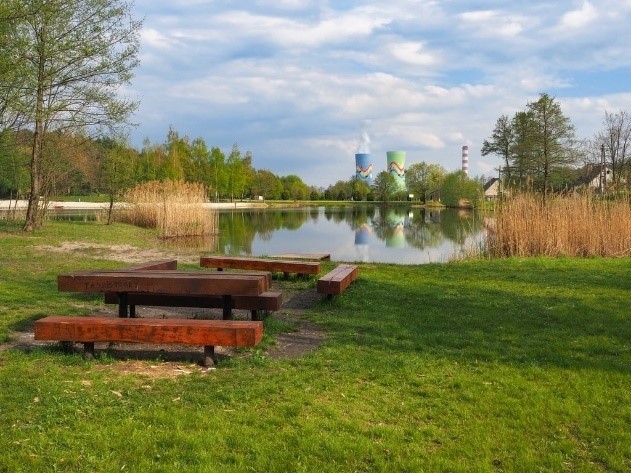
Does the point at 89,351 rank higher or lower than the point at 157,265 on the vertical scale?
lower

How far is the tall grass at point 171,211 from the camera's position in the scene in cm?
2272

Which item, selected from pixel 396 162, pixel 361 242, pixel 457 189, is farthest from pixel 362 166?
pixel 361 242

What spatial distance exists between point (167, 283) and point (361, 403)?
2249mm

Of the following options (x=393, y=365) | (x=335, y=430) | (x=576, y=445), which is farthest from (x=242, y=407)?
(x=576, y=445)

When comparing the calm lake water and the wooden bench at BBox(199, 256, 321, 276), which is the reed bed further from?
the wooden bench at BBox(199, 256, 321, 276)

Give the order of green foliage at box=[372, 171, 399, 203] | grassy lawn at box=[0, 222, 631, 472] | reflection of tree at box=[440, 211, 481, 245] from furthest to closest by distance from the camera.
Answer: green foliage at box=[372, 171, 399, 203], reflection of tree at box=[440, 211, 481, 245], grassy lawn at box=[0, 222, 631, 472]

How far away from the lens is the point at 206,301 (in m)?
6.21

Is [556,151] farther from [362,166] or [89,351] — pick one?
A: [362,166]

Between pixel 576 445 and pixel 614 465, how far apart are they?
0.26 m

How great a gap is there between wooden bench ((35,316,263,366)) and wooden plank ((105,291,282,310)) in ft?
3.89

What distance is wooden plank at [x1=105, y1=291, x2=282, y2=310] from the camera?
230 inches

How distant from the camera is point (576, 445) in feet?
10.8

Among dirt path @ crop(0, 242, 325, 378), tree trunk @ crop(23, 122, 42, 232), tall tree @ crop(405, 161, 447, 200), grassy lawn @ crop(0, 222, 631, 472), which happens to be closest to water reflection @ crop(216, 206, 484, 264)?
tree trunk @ crop(23, 122, 42, 232)

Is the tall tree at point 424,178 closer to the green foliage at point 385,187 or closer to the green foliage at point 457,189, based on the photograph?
the green foliage at point 385,187
